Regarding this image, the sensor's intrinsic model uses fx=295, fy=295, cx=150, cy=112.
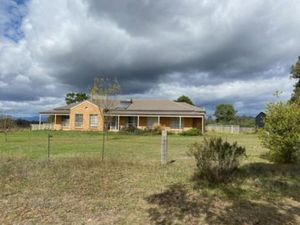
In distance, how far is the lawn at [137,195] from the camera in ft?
16.5

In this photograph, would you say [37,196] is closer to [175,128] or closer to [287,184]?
[287,184]

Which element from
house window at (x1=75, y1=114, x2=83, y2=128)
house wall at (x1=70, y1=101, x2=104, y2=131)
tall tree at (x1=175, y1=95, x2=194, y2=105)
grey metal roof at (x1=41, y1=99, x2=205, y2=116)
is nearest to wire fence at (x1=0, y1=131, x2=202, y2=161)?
grey metal roof at (x1=41, y1=99, x2=205, y2=116)

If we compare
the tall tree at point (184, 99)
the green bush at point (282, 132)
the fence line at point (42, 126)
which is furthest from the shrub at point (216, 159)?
the tall tree at point (184, 99)

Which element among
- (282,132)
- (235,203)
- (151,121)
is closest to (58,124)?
(151,121)

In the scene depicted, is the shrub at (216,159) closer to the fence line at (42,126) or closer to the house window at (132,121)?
the house window at (132,121)

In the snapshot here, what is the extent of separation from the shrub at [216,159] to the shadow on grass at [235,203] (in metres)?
0.32

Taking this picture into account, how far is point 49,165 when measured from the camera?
891 cm

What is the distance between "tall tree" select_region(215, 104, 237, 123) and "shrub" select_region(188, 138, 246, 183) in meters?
58.4

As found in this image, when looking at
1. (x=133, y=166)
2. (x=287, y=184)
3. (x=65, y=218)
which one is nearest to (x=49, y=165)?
(x=133, y=166)

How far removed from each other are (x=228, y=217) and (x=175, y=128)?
3231cm

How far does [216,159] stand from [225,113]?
2366 inches

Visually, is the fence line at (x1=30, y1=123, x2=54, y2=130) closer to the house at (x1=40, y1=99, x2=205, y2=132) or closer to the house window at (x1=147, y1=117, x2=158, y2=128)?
the house at (x1=40, y1=99, x2=205, y2=132)

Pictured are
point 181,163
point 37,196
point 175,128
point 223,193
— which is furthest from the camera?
point 175,128

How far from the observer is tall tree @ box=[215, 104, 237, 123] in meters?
65.2
